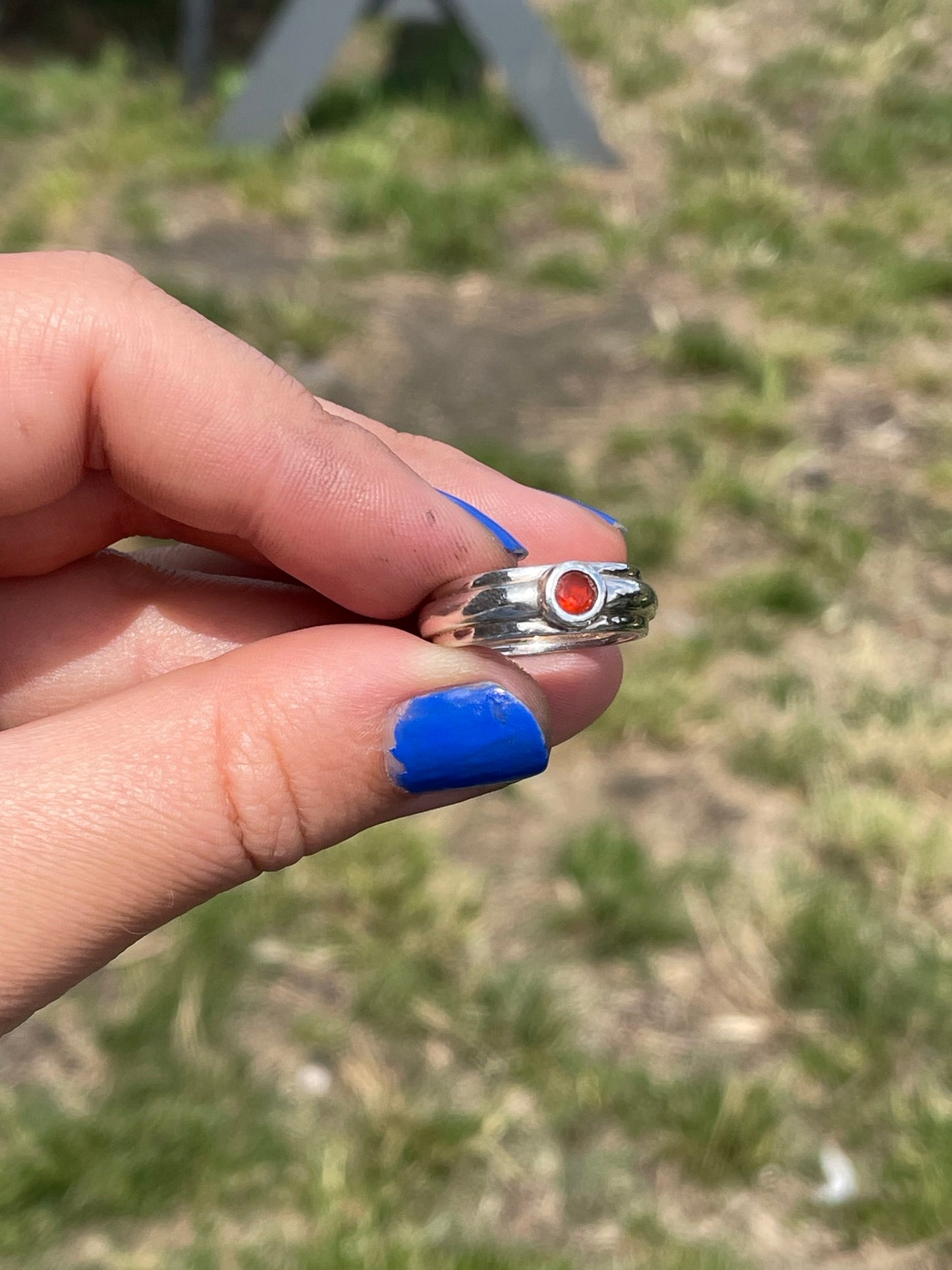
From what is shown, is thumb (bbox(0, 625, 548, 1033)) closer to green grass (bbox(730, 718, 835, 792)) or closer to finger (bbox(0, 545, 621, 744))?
finger (bbox(0, 545, 621, 744))

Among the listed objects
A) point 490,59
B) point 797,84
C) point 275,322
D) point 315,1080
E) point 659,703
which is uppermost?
point 490,59

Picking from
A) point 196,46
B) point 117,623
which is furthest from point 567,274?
point 117,623

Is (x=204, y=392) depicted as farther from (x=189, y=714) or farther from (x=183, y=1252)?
(x=183, y=1252)

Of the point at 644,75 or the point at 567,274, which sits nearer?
the point at 567,274

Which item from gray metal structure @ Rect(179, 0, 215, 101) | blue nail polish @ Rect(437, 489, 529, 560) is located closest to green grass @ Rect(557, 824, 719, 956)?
blue nail polish @ Rect(437, 489, 529, 560)

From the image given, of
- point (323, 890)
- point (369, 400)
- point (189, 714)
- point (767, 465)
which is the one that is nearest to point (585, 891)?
point (323, 890)

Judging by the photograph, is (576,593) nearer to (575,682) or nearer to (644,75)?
(575,682)
